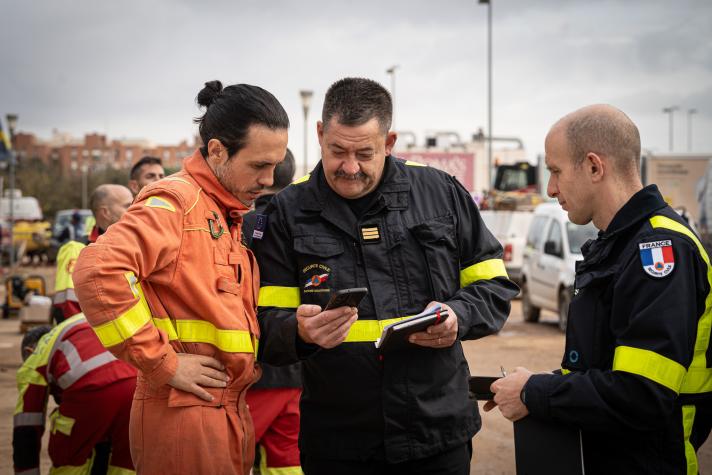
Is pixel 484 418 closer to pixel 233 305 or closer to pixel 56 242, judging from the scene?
pixel 233 305

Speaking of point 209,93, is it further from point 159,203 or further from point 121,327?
point 121,327

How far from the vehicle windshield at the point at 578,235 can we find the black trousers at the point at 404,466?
36.6ft

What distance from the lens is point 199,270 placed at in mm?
2934

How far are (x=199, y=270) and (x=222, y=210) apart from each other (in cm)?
34

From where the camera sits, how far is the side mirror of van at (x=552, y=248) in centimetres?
1421

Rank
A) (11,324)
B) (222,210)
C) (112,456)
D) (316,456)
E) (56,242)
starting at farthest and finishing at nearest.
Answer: (56,242), (11,324), (112,456), (316,456), (222,210)

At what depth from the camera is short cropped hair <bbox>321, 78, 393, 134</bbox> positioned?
3.44 metres

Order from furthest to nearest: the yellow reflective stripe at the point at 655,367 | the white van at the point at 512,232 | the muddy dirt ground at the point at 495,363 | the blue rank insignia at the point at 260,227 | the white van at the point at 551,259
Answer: the white van at the point at 512,232 < the white van at the point at 551,259 < the muddy dirt ground at the point at 495,363 < the blue rank insignia at the point at 260,227 < the yellow reflective stripe at the point at 655,367

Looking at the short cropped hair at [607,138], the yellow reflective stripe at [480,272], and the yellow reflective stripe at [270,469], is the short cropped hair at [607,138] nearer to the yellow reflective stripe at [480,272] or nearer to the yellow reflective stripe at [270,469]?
the yellow reflective stripe at [480,272]

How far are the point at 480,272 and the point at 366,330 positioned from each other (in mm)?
577

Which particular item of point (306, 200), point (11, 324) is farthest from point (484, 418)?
point (11, 324)

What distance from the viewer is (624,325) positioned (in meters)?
2.69

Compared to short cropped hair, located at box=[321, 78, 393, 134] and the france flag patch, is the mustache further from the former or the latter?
the france flag patch

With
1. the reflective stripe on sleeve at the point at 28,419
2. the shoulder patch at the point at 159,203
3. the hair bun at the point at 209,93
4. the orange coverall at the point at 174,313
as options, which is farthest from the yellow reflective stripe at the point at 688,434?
the reflective stripe on sleeve at the point at 28,419
